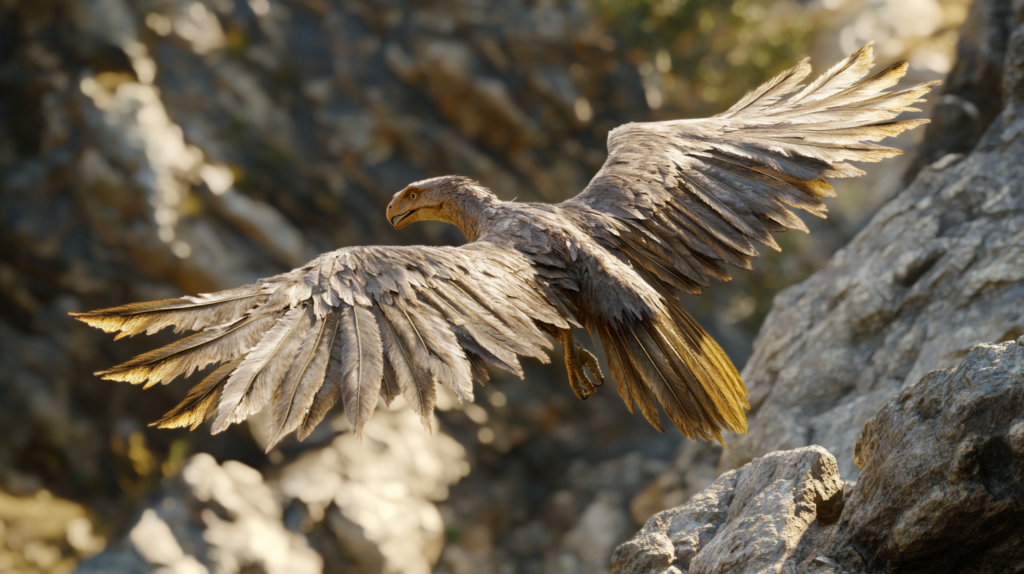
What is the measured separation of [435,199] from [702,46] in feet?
29.9

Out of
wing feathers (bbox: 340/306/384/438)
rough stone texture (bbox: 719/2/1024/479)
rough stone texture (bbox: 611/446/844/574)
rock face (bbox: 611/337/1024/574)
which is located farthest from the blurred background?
wing feathers (bbox: 340/306/384/438)

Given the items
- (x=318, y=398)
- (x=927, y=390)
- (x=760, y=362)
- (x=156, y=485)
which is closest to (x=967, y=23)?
(x=760, y=362)

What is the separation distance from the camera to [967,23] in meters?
5.78

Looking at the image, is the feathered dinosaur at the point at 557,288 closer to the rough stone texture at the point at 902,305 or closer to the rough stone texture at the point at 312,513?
the rough stone texture at the point at 902,305

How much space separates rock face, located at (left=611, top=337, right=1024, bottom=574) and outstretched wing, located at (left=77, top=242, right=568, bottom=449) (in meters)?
0.91

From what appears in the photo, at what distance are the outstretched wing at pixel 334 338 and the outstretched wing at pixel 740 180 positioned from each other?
1.16m

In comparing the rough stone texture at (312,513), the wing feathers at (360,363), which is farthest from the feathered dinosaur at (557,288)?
the rough stone texture at (312,513)

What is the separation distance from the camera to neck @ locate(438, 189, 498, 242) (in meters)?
3.99

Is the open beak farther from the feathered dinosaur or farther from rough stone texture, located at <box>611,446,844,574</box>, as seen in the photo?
rough stone texture, located at <box>611,446,844,574</box>

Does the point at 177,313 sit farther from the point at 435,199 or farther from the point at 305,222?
the point at 305,222

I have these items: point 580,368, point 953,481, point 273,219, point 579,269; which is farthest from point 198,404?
point 273,219

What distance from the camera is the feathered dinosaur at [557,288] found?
2.38 meters

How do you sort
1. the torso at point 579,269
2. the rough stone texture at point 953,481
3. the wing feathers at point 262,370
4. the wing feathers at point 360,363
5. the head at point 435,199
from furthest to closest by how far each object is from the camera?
the head at point 435,199
the torso at point 579,269
the wing feathers at point 360,363
the wing feathers at point 262,370
the rough stone texture at point 953,481

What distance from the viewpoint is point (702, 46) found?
477 inches
